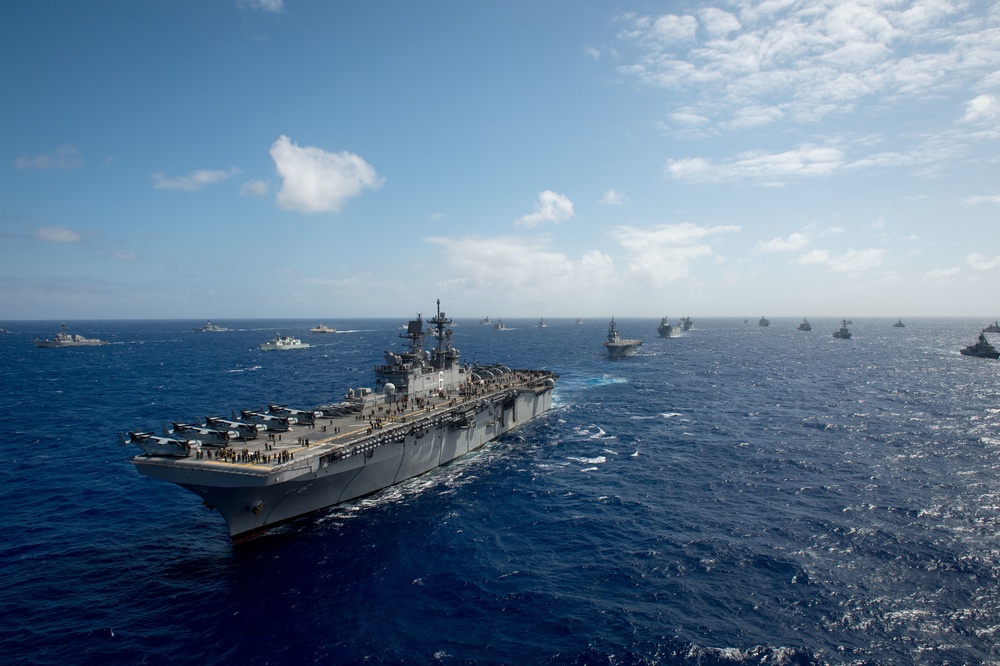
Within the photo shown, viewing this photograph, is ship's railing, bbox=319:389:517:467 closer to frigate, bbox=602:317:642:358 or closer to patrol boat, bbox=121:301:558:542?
patrol boat, bbox=121:301:558:542

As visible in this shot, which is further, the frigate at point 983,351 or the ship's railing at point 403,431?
the frigate at point 983,351

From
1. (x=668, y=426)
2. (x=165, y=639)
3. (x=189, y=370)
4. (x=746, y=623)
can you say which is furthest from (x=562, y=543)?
(x=189, y=370)

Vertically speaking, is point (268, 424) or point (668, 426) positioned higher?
point (268, 424)

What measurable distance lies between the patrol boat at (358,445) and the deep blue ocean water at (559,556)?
1.71 meters

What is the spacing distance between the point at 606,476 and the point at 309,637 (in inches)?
1027

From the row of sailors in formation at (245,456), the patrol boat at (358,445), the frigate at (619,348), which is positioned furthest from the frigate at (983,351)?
the row of sailors in formation at (245,456)

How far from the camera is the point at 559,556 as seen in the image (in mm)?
28250

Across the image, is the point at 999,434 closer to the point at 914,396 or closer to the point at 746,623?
the point at 914,396

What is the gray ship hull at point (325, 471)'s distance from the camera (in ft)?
92.4

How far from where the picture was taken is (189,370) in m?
109

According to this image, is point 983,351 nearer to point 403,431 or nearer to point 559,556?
point 559,556

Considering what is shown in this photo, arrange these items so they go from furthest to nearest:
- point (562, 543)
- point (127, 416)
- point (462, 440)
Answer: point (127, 416) < point (462, 440) < point (562, 543)

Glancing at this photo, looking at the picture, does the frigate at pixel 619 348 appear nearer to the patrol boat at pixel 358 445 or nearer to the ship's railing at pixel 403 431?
the patrol boat at pixel 358 445

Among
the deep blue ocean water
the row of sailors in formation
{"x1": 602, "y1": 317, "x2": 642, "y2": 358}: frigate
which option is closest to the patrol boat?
the row of sailors in formation
